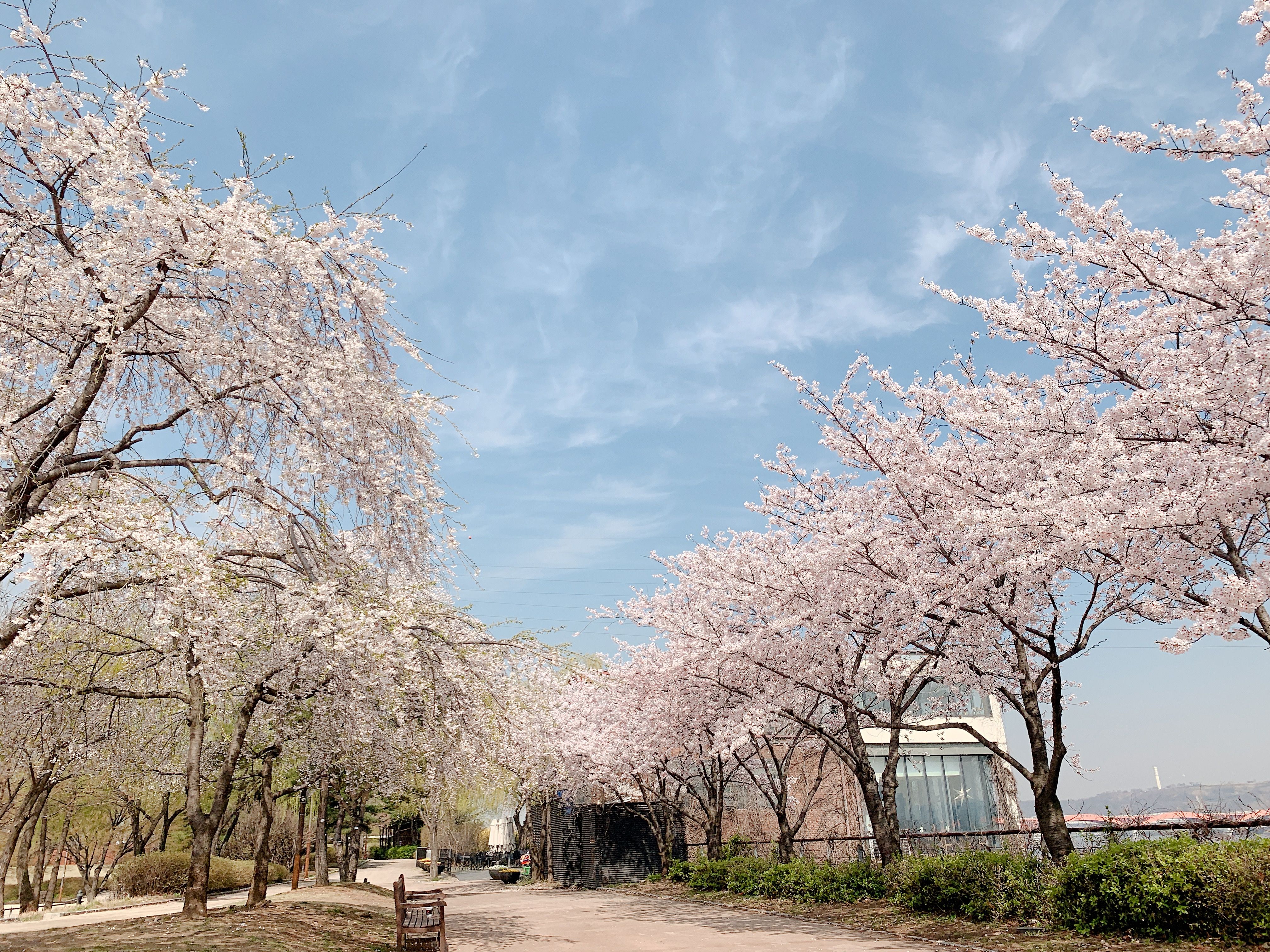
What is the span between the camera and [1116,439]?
8.52 m

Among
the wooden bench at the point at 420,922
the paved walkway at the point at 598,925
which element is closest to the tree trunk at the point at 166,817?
the paved walkway at the point at 598,925

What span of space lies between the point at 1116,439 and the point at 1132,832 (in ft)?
18.1

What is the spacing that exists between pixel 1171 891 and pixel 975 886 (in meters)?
3.64

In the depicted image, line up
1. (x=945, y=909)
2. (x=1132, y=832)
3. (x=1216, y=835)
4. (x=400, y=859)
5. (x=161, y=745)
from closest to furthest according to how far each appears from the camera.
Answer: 1. (x=1216, y=835)
2. (x=1132, y=832)
3. (x=945, y=909)
4. (x=161, y=745)
5. (x=400, y=859)

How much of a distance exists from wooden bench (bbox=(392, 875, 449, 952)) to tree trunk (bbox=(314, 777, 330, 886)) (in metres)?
9.61

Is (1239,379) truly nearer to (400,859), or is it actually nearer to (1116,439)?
(1116,439)

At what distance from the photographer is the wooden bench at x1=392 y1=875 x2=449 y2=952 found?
10.0m

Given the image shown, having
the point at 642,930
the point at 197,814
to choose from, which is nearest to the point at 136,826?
the point at 197,814

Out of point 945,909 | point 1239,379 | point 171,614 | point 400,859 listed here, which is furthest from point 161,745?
point 400,859

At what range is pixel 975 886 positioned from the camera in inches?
449

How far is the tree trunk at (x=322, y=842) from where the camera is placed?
770 inches

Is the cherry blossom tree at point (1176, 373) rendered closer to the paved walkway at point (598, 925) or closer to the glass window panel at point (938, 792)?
the paved walkway at point (598, 925)

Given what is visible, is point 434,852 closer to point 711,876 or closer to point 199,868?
point 711,876

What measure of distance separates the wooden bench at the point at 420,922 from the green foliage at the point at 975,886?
7.28 m
